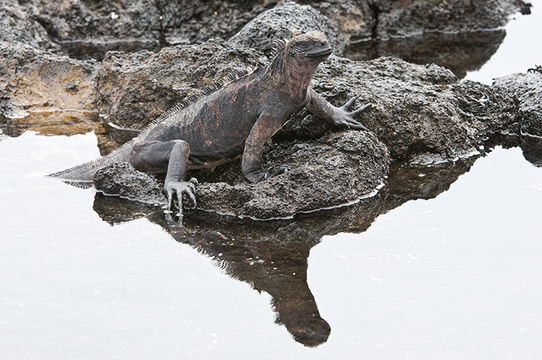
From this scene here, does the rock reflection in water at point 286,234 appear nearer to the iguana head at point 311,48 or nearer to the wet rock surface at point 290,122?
the wet rock surface at point 290,122

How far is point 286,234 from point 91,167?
214 cm

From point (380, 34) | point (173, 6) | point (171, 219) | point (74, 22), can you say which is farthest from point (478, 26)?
point (171, 219)

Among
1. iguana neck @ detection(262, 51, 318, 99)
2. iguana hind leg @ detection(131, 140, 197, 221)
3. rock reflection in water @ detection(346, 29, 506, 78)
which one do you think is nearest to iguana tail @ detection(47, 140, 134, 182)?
iguana hind leg @ detection(131, 140, 197, 221)

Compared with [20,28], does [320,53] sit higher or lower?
higher

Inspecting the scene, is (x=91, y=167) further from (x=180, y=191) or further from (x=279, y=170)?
(x=279, y=170)

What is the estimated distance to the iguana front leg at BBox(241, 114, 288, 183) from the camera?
5.73m

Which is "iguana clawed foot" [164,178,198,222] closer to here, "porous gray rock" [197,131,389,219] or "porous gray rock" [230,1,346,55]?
"porous gray rock" [197,131,389,219]

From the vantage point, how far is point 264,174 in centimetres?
579

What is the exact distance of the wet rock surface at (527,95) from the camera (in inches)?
274

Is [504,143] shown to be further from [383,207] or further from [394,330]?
[394,330]

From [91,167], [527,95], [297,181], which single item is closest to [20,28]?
[91,167]

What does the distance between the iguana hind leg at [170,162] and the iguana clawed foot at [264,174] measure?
0.46 meters

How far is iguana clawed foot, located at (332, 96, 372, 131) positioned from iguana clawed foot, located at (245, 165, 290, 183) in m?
0.67

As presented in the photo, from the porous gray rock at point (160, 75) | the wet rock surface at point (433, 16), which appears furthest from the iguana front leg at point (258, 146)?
the wet rock surface at point (433, 16)
